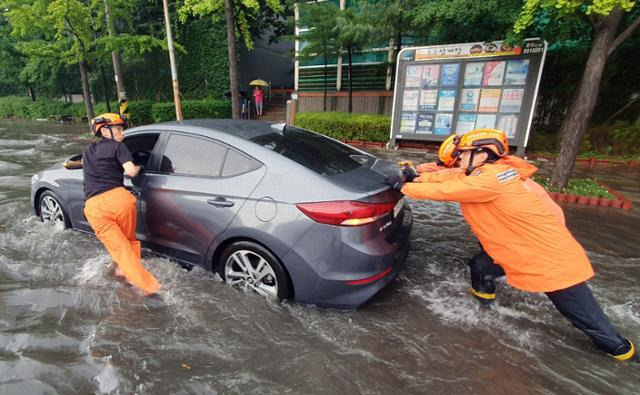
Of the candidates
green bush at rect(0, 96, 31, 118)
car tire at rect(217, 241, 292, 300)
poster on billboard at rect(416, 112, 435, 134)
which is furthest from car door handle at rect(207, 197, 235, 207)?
green bush at rect(0, 96, 31, 118)

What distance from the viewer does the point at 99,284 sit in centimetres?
348

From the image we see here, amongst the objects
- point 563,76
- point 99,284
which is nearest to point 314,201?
point 99,284

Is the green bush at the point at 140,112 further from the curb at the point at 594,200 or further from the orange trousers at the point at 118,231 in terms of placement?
the curb at the point at 594,200

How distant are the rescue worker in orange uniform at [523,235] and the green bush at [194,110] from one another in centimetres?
1683

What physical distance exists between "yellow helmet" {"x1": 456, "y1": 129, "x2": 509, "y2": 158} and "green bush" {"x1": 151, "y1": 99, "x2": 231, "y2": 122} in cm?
1676

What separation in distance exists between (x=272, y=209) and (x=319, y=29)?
11919mm

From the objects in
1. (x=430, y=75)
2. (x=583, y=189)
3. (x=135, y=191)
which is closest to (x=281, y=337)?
(x=135, y=191)

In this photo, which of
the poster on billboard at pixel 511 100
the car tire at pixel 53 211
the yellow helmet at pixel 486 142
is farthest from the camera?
the poster on billboard at pixel 511 100

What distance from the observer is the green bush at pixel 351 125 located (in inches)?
471

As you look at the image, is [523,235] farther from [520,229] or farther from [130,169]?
[130,169]

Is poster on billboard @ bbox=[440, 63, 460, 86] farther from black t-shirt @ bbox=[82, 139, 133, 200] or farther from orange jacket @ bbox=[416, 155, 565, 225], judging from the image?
Answer: black t-shirt @ bbox=[82, 139, 133, 200]

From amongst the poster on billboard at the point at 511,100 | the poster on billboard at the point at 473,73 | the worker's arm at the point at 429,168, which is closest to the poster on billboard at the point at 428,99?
the poster on billboard at the point at 473,73

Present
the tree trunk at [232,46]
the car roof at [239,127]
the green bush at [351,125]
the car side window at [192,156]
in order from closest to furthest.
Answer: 1. the car side window at [192,156]
2. the car roof at [239,127]
3. the tree trunk at [232,46]
4. the green bush at [351,125]

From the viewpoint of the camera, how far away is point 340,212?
8.66ft
